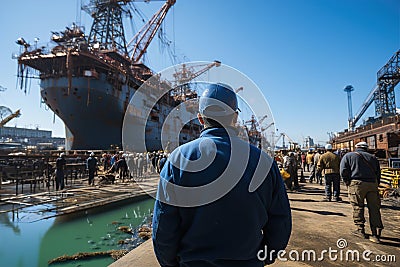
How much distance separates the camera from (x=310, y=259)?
3643mm

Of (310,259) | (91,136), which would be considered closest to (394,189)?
(310,259)

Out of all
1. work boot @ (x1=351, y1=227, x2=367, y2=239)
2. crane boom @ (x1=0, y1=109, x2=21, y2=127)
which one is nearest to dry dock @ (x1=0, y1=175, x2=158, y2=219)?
work boot @ (x1=351, y1=227, x2=367, y2=239)

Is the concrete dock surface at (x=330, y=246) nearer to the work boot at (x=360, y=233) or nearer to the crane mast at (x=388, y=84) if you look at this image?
the work boot at (x=360, y=233)

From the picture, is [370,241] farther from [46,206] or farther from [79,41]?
[79,41]

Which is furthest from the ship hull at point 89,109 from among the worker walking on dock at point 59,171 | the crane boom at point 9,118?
the crane boom at point 9,118

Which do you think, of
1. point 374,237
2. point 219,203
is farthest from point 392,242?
point 219,203

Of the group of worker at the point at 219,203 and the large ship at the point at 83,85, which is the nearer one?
the group of worker at the point at 219,203

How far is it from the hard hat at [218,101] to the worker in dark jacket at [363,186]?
162 inches

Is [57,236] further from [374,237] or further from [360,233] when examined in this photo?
[374,237]

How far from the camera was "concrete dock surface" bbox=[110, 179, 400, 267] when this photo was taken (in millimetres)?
3547

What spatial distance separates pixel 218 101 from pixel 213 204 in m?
0.64

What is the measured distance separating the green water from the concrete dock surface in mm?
2786

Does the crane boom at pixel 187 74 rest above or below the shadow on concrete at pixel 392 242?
above

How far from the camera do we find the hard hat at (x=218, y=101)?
1.60m
